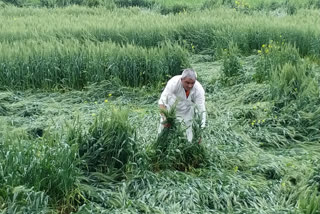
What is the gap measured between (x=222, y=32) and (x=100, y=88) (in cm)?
354

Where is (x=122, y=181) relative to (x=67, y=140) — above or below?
below

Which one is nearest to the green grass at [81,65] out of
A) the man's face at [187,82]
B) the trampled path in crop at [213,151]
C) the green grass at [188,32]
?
the trampled path in crop at [213,151]

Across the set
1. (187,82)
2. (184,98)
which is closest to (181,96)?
(184,98)

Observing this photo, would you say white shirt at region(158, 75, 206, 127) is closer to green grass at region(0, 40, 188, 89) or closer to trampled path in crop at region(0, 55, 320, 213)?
trampled path in crop at region(0, 55, 320, 213)

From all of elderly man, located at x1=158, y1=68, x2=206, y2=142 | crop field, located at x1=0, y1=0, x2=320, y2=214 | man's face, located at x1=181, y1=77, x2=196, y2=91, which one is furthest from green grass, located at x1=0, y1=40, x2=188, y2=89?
man's face, located at x1=181, y1=77, x2=196, y2=91

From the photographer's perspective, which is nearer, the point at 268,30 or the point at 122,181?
the point at 122,181

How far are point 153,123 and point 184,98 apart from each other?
3.75 feet

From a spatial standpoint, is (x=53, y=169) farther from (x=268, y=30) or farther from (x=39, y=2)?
(x=39, y=2)

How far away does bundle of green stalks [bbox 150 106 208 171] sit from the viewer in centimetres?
523

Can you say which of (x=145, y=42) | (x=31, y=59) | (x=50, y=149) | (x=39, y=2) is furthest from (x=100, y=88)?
(x=39, y=2)

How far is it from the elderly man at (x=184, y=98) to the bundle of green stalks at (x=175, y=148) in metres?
0.10

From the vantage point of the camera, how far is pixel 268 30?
399 inches

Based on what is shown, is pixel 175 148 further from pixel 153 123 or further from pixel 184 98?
pixel 153 123

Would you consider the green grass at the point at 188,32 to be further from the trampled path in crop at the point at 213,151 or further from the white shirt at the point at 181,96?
the white shirt at the point at 181,96
